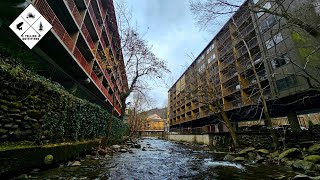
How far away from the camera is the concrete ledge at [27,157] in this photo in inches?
162

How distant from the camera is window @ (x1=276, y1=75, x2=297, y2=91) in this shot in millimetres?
19736

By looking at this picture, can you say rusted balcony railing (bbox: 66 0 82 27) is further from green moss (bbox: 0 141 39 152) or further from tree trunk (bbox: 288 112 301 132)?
tree trunk (bbox: 288 112 301 132)

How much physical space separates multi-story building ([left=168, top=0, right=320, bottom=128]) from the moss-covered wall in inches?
318

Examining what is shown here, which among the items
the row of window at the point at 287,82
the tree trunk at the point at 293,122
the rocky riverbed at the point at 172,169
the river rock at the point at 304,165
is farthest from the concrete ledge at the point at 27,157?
the tree trunk at the point at 293,122

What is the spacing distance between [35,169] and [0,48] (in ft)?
17.0

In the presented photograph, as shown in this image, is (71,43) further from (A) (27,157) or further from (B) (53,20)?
(A) (27,157)

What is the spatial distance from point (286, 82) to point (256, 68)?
9.44 metres

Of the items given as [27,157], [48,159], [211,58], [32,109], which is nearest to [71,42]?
[32,109]

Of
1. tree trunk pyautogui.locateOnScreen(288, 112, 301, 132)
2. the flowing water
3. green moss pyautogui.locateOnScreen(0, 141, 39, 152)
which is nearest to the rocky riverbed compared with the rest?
the flowing water

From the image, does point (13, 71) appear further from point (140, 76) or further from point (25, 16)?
point (140, 76)

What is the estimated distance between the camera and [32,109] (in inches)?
219

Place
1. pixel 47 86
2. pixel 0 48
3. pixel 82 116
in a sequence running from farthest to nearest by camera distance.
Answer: pixel 82 116 < pixel 0 48 < pixel 47 86

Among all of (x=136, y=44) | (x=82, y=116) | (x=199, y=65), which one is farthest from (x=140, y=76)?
(x=199, y=65)

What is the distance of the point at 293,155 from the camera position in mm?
9812
